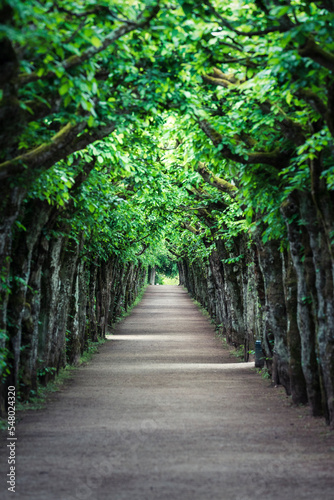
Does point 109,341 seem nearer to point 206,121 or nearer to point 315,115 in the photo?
point 206,121

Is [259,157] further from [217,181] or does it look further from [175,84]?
[217,181]

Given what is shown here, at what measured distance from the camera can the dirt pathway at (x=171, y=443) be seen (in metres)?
7.44

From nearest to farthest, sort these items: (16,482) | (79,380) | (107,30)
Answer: (16,482) < (107,30) < (79,380)

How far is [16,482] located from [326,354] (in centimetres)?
548

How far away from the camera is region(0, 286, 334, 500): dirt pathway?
7441 millimetres

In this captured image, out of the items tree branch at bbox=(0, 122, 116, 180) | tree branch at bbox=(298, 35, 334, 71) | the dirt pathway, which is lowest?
the dirt pathway

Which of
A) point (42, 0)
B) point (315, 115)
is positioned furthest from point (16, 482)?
point (315, 115)

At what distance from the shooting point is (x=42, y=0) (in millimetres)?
7711

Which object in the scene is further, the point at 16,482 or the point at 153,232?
the point at 153,232

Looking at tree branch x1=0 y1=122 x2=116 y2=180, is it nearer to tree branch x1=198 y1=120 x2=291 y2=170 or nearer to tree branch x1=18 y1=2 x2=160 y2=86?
tree branch x1=18 y1=2 x2=160 y2=86

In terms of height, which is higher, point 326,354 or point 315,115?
point 315,115

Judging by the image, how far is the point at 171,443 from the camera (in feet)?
32.6

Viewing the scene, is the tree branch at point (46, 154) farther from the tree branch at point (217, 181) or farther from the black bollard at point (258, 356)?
the black bollard at point (258, 356)

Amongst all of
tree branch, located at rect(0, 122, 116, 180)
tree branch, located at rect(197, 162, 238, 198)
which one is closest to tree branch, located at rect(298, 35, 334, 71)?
tree branch, located at rect(0, 122, 116, 180)
